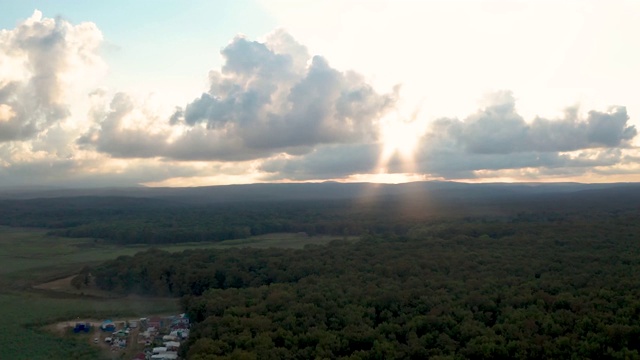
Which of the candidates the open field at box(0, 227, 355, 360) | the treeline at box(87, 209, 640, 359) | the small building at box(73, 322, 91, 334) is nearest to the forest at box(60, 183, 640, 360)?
the treeline at box(87, 209, 640, 359)

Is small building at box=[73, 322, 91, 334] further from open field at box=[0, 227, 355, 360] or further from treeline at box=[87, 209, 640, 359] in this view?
treeline at box=[87, 209, 640, 359]

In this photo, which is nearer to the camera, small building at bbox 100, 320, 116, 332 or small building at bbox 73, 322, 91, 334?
small building at bbox 73, 322, 91, 334

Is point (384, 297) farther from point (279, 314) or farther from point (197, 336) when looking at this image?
point (197, 336)

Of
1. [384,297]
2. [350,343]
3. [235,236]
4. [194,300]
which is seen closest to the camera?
[350,343]

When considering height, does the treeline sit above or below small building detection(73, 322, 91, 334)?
above

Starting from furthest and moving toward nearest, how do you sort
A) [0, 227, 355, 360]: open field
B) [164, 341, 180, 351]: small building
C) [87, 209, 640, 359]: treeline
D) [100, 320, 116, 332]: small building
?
[100, 320, 116, 332]: small building → [0, 227, 355, 360]: open field → [164, 341, 180, 351]: small building → [87, 209, 640, 359]: treeline

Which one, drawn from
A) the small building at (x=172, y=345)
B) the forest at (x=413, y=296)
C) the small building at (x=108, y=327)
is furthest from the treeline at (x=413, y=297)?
the small building at (x=108, y=327)

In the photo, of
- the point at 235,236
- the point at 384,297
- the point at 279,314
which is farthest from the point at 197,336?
the point at 235,236

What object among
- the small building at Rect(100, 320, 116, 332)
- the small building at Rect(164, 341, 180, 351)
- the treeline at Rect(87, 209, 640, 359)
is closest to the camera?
the treeline at Rect(87, 209, 640, 359)
